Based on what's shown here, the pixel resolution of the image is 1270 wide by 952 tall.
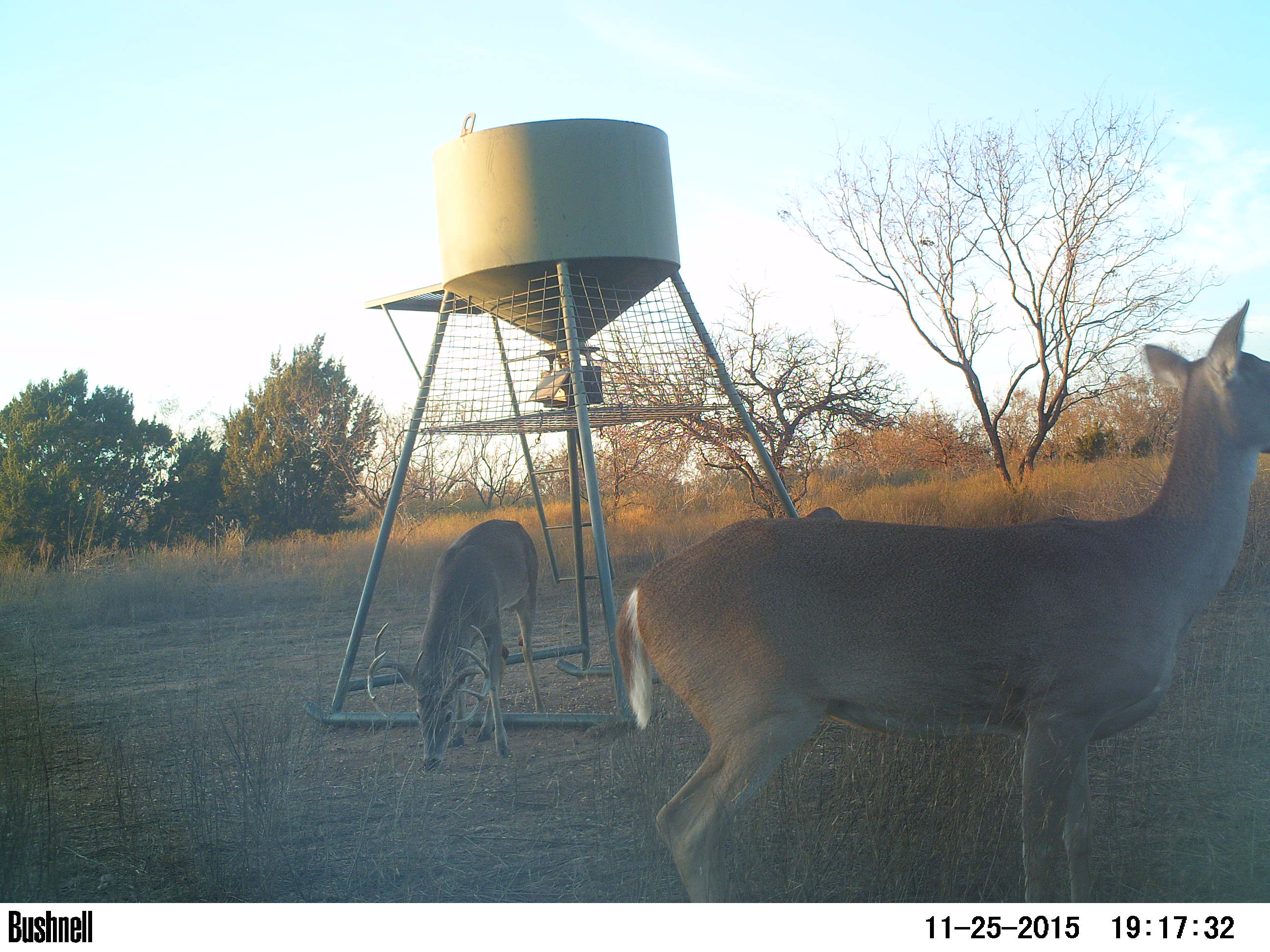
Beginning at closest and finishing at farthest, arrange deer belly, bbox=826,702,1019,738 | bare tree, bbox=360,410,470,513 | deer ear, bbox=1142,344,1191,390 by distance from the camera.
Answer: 1. deer belly, bbox=826,702,1019,738
2. deer ear, bbox=1142,344,1191,390
3. bare tree, bbox=360,410,470,513

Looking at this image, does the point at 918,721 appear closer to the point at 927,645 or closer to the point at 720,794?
the point at 927,645

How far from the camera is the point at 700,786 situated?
2.91 metres

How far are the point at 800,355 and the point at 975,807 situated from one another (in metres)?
9.54

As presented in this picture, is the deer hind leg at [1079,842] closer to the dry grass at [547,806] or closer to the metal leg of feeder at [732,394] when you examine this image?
the dry grass at [547,806]

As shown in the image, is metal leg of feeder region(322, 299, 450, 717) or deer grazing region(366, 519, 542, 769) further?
metal leg of feeder region(322, 299, 450, 717)

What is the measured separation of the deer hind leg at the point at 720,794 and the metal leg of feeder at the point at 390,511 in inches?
131

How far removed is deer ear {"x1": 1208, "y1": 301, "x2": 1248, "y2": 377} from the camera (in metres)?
3.22

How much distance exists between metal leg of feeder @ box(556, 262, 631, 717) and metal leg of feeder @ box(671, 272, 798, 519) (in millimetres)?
793

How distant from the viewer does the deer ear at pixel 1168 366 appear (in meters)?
3.61

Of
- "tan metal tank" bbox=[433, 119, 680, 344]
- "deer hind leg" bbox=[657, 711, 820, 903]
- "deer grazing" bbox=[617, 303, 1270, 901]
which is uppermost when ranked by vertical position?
"tan metal tank" bbox=[433, 119, 680, 344]

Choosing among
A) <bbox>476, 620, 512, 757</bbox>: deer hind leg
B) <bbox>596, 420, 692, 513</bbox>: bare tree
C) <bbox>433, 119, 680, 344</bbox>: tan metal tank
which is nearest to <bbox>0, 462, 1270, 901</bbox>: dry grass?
<bbox>476, 620, 512, 757</bbox>: deer hind leg

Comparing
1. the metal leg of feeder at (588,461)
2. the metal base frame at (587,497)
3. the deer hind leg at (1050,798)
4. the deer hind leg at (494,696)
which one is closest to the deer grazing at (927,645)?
the deer hind leg at (1050,798)

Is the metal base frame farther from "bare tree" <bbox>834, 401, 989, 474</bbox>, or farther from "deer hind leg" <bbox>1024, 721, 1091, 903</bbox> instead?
"bare tree" <bbox>834, 401, 989, 474</bbox>

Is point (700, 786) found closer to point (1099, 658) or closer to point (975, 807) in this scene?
point (975, 807)
